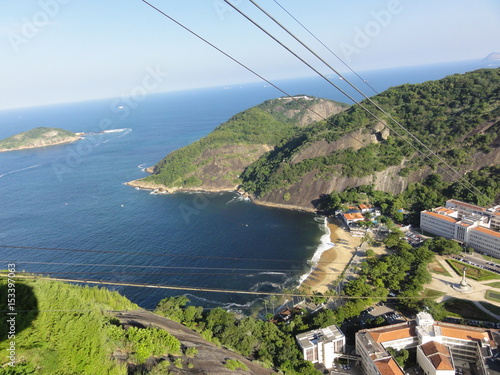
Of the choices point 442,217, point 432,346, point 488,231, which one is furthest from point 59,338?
point 442,217

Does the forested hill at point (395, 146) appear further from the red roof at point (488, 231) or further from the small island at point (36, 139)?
the small island at point (36, 139)

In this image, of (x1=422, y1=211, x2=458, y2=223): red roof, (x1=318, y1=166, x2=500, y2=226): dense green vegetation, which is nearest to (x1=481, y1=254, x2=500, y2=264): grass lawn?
(x1=422, y1=211, x2=458, y2=223): red roof

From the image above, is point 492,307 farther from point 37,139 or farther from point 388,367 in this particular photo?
point 37,139

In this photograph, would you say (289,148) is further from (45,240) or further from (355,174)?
(45,240)

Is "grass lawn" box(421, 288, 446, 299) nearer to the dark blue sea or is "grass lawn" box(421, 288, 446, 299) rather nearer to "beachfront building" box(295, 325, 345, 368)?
"beachfront building" box(295, 325, 345, 368)

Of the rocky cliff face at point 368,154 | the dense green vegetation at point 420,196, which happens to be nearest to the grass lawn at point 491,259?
the dense green vegetation at point 420,196

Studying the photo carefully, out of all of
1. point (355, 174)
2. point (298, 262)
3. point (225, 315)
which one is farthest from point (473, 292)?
point (355, 174)
